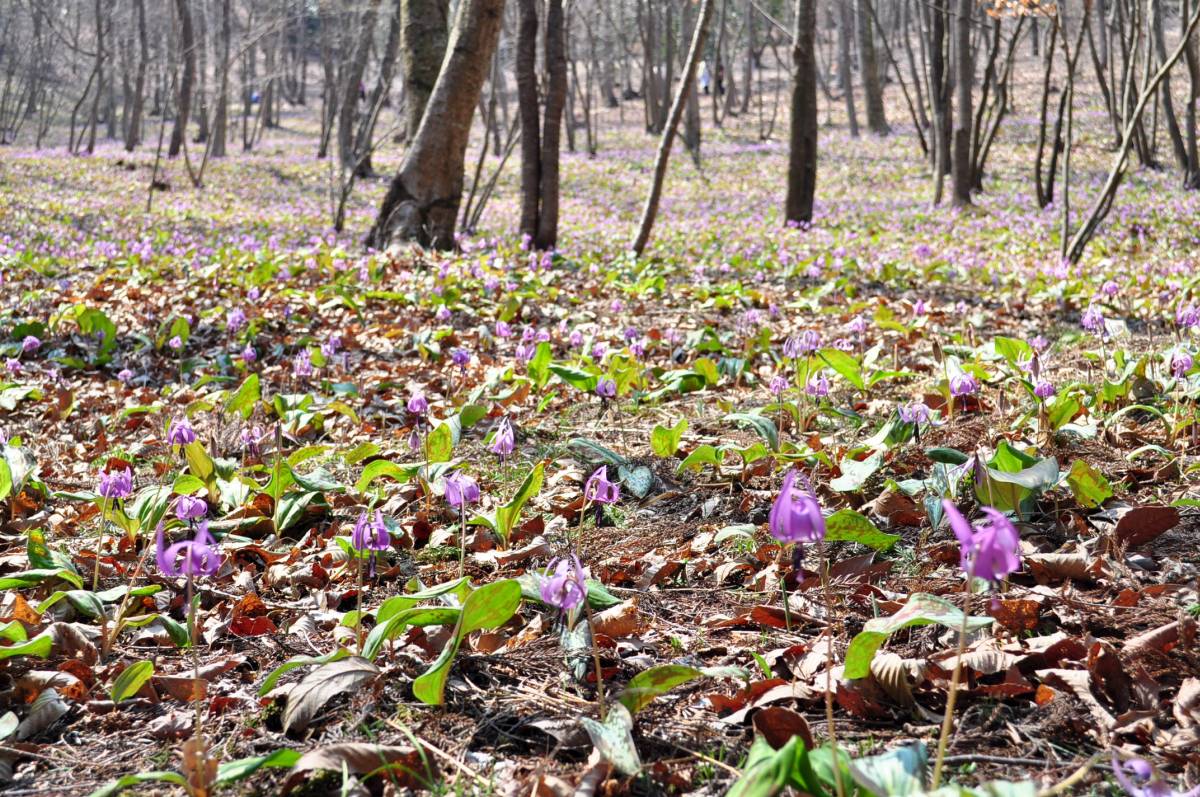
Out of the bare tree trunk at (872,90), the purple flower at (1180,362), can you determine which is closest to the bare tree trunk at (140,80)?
the bare tree trunk at (872,90)

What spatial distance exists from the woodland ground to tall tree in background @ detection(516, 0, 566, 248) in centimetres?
119

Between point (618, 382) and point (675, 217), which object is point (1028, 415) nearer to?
point (618, 382)

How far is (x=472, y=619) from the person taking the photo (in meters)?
1.87

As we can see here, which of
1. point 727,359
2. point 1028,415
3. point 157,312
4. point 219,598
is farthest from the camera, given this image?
point 157,312

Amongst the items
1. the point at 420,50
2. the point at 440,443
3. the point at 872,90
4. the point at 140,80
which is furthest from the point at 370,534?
the point at 872,90

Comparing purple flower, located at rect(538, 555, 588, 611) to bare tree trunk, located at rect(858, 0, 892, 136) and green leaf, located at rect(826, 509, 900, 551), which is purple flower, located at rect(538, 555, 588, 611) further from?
bare tree trunk, located at rect(858, 0, 892, 136)

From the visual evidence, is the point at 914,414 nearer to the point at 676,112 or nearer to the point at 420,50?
the point at 676,112

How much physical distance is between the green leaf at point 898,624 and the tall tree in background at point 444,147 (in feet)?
25.7

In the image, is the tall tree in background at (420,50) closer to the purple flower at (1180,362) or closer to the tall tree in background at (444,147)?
A: the tall tree in background at (444,147)

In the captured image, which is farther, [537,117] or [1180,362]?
[537,117]

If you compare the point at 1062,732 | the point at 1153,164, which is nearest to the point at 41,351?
the point at 1062,732

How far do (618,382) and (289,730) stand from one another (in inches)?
106

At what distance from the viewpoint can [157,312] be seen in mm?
6559

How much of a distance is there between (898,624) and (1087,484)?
1046mm
